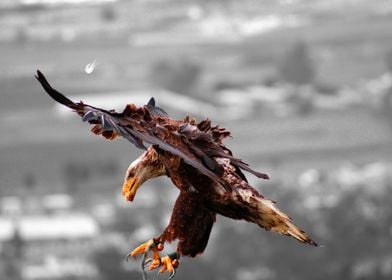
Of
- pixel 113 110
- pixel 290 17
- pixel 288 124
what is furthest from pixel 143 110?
pixel 290 17

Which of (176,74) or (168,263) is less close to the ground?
(176,74)

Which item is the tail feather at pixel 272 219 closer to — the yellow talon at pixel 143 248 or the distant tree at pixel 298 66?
the yellow talon at pixel 143 248

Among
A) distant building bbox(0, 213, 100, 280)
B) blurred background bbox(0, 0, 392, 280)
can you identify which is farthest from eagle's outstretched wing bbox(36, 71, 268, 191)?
distant building bbox(0, 213, 100, 280)

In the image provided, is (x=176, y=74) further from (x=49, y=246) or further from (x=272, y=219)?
(x=272, y=219)

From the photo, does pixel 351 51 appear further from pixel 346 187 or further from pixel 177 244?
pixel 177 244

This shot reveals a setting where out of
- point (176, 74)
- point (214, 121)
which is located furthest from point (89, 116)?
point (176, 74)

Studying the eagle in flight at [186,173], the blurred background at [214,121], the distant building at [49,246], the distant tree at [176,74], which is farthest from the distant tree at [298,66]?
the eagle in flight at [186,173]
